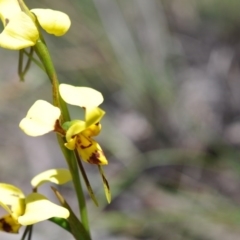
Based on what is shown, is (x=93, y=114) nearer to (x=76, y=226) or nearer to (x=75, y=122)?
(x=75, y=122)

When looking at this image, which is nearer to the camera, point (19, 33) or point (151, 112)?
point (19, 33)

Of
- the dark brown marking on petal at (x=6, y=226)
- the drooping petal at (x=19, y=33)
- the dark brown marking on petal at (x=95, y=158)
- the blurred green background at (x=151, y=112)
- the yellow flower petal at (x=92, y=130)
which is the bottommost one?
the blurred green background at (x=151, y=112)

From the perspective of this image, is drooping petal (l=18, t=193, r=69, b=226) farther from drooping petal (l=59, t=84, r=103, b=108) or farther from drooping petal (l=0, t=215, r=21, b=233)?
drooping petal (l=59, t=84, r=103, b=108)

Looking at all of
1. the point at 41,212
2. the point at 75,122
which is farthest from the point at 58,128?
the point at 41,212

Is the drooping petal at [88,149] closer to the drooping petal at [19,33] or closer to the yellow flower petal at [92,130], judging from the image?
the yellow flower petal at [92,130]

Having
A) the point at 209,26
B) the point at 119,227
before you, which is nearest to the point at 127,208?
the point at 119,227

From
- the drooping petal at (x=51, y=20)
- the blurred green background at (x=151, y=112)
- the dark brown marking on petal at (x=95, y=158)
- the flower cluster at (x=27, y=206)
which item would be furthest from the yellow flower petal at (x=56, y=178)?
the blurred green background at (x=151, y=112)

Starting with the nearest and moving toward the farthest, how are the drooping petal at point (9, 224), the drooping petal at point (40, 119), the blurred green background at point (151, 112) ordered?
the drooping petal at point (40, 119) → the drooping petal at point (9, 224) → the blurred green background at point (151, 112)

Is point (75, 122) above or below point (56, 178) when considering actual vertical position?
above
